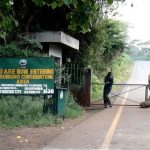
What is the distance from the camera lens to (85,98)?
73.4ft

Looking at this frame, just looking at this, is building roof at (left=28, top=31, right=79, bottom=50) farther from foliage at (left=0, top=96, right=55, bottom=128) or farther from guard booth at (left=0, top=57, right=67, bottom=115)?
guard booth at (left=0, top=57, right=67, bottom=115)

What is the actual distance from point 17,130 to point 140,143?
12.3 ft

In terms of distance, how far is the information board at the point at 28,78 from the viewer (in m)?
16.0

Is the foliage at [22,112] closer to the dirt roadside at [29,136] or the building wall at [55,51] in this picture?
the dirt roadside at [29,136]

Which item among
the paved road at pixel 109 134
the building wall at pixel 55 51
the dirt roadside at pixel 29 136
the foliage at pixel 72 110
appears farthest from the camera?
the building wall at pixel 55 51

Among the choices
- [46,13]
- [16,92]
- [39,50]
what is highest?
[46,13]

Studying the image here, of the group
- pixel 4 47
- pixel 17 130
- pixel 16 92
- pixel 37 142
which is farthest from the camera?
pixel 4 47

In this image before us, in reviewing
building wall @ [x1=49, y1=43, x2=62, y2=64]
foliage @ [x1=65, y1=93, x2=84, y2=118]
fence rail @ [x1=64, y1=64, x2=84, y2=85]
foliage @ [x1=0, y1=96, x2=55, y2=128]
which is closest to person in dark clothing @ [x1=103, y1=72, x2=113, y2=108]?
fence rail @ [x1=64, y1=64, x2=84, y2=85]

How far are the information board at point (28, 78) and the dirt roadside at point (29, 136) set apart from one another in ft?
4.63

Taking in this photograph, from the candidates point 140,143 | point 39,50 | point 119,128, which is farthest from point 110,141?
point 39,50

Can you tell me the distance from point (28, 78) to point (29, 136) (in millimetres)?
3572

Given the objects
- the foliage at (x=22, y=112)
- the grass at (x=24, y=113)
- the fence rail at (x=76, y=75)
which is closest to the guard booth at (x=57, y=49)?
the grass at (x=24, y=113)

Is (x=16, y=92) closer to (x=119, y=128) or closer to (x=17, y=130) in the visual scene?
(x=17, y=130)

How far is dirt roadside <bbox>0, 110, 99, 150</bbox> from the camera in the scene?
1126 centimetres
